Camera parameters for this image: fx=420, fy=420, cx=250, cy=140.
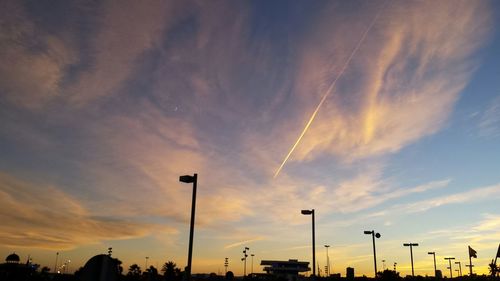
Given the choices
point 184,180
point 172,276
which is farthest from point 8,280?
point 184,180

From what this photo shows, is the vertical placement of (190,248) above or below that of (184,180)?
below

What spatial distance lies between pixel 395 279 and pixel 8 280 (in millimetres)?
60036

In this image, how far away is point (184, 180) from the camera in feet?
59.8

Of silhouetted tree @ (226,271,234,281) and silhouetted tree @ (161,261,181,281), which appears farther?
silhouetted tree @ (161,261,181,281)

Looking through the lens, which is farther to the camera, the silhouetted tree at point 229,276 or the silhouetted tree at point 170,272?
the silhouetted tree at point 170,272

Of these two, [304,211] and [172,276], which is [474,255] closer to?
[304,211]

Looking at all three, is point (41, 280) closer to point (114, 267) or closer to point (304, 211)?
point (304, 211)

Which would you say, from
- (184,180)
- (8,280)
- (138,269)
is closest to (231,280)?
(184,180)

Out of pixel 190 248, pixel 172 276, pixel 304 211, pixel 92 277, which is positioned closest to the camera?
pixel 92 277

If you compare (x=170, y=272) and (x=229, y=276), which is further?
(x=170, y=272)

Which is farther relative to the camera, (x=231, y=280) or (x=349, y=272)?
(x=349, y=272)

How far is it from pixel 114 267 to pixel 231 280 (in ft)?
67.8

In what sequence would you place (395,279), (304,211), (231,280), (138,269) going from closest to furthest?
1. (231,280)
2. (304,211)
3. (395,279)
4. (138,269)

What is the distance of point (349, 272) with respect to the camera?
161ft
